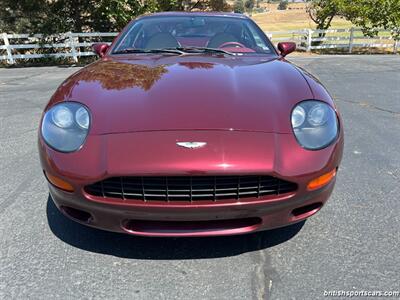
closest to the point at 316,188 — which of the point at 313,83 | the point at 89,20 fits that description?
the point at 313,83

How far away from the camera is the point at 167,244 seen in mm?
2234

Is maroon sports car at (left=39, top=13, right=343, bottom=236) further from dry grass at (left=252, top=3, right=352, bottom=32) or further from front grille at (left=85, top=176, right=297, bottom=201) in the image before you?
dry grass at (left=252, top=3, right=352, bottom=32)

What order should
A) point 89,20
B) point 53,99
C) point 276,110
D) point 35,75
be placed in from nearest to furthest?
point 276,110 < point 53,99 < point 35,75 < point 89,20

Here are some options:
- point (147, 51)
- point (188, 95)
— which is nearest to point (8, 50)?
point (147, 51)

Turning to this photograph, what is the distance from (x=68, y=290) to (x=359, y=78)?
8.06 m

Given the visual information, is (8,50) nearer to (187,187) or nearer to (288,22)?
(187,187)

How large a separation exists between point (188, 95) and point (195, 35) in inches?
61.2

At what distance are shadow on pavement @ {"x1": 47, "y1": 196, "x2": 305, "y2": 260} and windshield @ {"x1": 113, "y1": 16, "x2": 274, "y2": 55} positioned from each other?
162cm

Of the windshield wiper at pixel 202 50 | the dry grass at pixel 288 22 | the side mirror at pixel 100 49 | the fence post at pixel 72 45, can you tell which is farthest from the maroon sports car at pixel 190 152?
the dry grass at pixel 288 22

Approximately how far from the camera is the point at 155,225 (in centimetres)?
198

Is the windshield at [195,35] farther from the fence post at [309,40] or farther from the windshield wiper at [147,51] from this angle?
the fence post at [309,40]

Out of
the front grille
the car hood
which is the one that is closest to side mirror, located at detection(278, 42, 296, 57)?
the car hood

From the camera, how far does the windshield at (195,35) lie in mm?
3266

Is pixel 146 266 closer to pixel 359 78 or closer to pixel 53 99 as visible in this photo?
pixel 53 99
